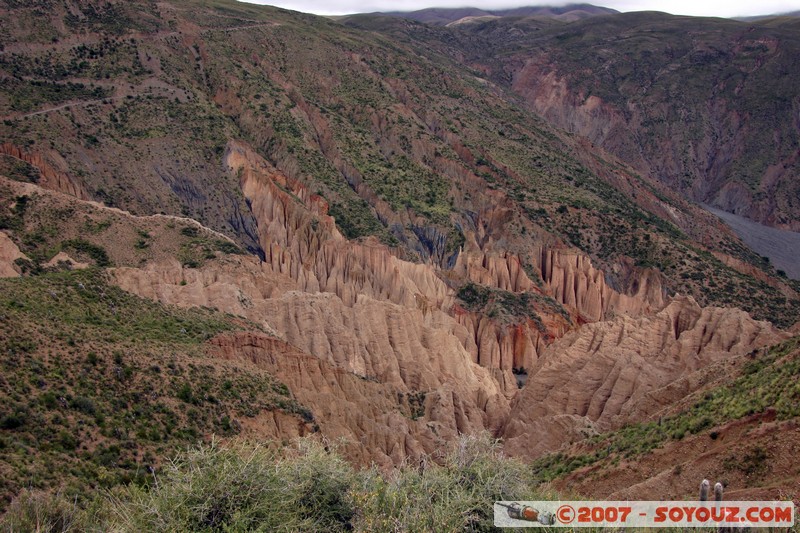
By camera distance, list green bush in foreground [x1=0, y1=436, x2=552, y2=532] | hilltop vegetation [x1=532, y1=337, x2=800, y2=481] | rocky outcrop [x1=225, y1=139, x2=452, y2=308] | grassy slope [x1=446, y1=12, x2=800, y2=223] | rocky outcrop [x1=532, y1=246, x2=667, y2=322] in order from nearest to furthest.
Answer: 1. green bush in foreground [x1=0, y1=436, x2=552, y2=532]
2. hilltop vegetation [x1=532, y1=337, x2=800, y2=481]
3. rocky outcrop [x1=225, y1=139, x2=452, y2=308]
4. rocky outcrop [x1=532, y1=246, x2=667, y2=322]
5. grassy slope [x1=446, y1=12, x2=800, y2=223]

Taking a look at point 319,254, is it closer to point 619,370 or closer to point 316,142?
point 316,142

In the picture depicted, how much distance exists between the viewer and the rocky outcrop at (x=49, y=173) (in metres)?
71.2

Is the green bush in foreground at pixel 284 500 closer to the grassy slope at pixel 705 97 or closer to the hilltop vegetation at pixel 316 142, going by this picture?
the hilltop vegetation at pixel 316 142

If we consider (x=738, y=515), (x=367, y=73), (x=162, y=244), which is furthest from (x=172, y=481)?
(x=367, y=73)

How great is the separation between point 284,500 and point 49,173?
191ft

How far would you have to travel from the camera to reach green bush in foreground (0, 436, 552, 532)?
2117 centimetres

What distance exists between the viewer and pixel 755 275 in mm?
102375

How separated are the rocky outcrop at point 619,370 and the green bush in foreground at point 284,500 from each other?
1451cm

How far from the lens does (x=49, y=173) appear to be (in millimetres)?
72125

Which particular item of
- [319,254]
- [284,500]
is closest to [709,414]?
[284,500]

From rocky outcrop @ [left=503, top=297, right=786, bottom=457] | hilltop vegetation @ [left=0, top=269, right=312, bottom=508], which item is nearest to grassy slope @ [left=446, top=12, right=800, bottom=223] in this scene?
rocky outcrop @ [left=503, top=297, right=786, bottom=457]

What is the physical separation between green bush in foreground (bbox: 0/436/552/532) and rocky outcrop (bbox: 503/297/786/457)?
14510 mm

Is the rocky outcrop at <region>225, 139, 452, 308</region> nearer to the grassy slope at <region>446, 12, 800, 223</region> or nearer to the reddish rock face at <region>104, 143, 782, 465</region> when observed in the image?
the reddish rock face at <region>104, 143, 782, 465</region>

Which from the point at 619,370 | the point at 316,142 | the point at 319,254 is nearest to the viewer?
the point at 619,370
